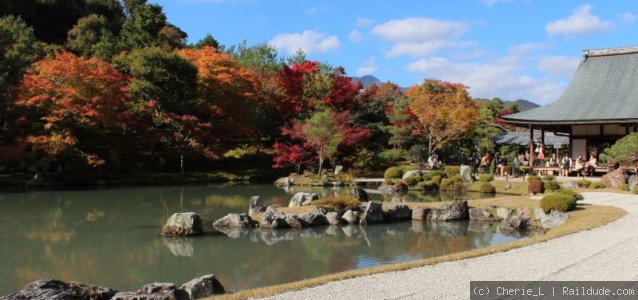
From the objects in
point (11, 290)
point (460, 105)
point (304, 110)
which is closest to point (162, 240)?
point (11, 290)

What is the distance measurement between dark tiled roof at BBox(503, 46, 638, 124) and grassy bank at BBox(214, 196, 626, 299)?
8120 mm

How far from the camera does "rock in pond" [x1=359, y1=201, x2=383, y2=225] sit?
1343 centimetres

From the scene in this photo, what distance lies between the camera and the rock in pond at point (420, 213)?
14102mm

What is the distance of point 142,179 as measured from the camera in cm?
2466

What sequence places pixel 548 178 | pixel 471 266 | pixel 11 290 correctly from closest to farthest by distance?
pixel 471 266
pixel 11 290
pixel 548 178

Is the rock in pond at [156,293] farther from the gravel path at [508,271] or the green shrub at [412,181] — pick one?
the green shrub at [412,181]

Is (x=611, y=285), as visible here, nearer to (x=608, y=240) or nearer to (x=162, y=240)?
(x=608, y=240)

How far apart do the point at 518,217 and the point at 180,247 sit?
7747 mm

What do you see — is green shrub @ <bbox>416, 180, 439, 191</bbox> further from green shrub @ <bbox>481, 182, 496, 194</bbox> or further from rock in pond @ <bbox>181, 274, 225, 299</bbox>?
rock in pond @ <bbox>181, 274, 225, 299</bbox>

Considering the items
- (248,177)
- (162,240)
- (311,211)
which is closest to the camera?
(162,240)

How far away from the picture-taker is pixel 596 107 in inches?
869

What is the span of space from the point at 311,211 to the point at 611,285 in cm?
878

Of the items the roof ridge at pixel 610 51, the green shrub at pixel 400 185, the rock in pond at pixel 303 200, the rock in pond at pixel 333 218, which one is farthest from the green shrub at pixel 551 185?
the roof ridge at pixel 610 51

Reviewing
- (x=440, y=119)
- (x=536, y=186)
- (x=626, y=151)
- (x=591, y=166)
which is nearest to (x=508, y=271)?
(x=536, y=186)
